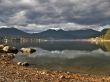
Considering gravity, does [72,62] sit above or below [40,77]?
below

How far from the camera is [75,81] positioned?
29.7 meters

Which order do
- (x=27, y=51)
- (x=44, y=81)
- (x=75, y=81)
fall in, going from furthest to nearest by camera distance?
(x=27, y=51)
(x=75, y=81)
(x=44, y=81)

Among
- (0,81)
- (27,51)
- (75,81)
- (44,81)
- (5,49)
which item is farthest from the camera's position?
(27,51)

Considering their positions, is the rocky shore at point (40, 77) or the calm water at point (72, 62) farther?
the calm water at point (72, 62)

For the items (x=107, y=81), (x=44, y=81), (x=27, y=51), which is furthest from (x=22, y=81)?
(x=27, y=51)

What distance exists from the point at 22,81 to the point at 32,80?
2.46m

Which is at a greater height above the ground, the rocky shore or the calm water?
the rocky shore

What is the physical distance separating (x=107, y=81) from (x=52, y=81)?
7.79 meters

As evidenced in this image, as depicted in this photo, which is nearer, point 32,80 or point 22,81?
point 22,81

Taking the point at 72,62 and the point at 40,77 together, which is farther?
the point at 72,62

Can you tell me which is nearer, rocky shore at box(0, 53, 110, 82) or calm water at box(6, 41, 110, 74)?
rocky shore at box(0, 53, 110, 82)

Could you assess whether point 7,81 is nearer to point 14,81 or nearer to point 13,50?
point 14,81

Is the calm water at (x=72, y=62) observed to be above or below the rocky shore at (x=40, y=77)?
below

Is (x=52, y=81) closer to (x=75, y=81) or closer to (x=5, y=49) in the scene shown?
(x=75, y=81)
